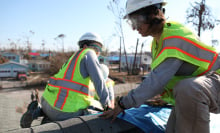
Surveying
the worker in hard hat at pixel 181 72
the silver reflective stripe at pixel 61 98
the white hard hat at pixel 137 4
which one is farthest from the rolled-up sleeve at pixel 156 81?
the silver reflective stripe at pixel 61 98

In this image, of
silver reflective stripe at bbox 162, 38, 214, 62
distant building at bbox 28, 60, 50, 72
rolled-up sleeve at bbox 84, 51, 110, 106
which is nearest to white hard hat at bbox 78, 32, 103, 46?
rolled-up sleeve at bbox 84, 51, 110, 106

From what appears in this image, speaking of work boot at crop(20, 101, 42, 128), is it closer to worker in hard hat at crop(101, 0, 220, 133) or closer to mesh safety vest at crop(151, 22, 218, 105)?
worker in hard hat at crop(101, 0, 220, 133)

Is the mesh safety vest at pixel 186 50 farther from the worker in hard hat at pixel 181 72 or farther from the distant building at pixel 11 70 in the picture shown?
the distant building at pixel 11 70

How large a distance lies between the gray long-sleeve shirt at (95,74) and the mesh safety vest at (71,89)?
6cm

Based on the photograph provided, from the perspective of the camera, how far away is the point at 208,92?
164 centimetres

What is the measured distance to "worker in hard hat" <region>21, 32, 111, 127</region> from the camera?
2.53 metres

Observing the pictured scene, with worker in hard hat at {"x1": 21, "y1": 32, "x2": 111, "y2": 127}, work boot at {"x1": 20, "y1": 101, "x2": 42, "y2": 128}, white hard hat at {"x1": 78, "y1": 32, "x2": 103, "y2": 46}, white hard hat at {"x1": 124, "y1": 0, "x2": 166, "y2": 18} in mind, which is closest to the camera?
white hard hat at {"x1": 124, "y1": 0, "x2": 166, "y2": 18}

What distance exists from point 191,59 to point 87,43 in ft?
5.85

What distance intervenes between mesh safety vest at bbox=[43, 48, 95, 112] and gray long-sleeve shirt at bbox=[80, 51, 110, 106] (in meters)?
0.06

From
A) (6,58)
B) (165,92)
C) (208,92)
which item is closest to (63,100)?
(165,92)

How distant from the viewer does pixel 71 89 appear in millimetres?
2545

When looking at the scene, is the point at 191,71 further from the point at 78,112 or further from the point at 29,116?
the point at 29,116

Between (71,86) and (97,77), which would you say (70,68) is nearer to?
(71,86)

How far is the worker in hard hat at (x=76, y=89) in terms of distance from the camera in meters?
2.53
